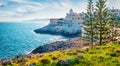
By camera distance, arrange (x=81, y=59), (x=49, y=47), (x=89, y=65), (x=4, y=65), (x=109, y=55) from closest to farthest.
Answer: (x=89, y=65)
(x=81, y=59)
(x=109, y=55)
(x=4, y=65)
(x=49, y=47)

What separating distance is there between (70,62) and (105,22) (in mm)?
38459

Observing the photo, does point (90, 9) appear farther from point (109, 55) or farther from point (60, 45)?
point (60, 45)

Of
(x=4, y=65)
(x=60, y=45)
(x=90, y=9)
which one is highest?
(x=90, y=9)

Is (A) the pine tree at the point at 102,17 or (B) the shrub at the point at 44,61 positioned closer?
(B) the shrub at the point at 44,61

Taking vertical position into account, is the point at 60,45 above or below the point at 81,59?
below

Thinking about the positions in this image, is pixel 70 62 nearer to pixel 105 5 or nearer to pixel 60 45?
pixel 105 5

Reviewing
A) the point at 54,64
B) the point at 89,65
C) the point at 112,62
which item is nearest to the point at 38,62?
the point at 54,64

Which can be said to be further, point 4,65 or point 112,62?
point 4,65

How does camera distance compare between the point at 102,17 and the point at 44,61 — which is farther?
the point at 102,17

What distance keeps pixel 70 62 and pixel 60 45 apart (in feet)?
330

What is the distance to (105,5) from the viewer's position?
57781mm

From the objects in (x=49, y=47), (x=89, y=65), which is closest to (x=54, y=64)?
(x=89, y=65)

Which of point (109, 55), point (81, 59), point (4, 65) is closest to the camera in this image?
point (81, 59)

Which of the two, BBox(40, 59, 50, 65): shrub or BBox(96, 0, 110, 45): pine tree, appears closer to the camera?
BBox(40, 59, 50, 65): shrub
